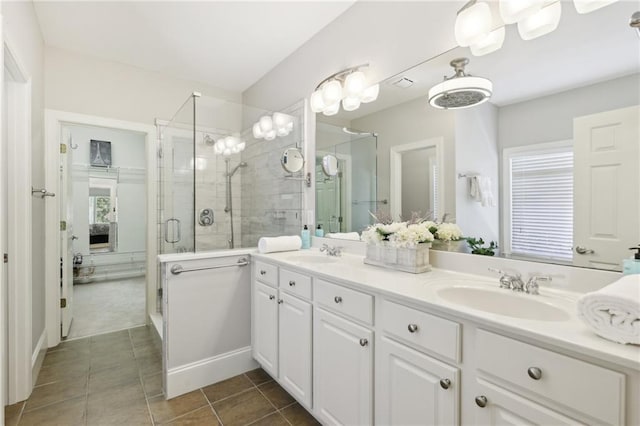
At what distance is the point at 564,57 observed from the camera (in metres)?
1.19

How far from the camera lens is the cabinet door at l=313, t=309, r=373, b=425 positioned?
128 centimetres

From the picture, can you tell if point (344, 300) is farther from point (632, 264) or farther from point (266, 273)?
point (632, 264)

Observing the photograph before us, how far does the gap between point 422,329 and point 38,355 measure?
279 cm

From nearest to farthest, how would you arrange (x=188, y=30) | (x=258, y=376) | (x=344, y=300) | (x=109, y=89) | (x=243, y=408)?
(x=344, y=300), (x=243, y=408), (x=258, y=376), (x=188, y=30), (x=109, y=89)

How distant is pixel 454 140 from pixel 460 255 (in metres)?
0.61

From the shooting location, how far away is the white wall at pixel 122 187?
4719mm

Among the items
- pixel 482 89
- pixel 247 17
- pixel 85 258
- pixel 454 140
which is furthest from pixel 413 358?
pixel 85 258

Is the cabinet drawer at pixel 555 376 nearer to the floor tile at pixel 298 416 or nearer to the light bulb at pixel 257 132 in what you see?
the floor tile at pixel 298 416

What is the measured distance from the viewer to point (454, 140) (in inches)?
62.1

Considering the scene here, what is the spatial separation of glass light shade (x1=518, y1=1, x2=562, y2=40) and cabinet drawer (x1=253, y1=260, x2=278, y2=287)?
174cm

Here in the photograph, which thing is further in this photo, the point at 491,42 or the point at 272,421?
the point at 272,421

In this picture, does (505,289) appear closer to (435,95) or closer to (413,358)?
(413,358)

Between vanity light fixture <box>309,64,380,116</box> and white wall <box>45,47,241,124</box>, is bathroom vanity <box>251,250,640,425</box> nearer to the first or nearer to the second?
vanity light fixture <box>309,64,380,116</box>

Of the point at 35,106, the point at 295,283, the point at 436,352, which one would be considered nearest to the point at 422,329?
the point at 436,352
